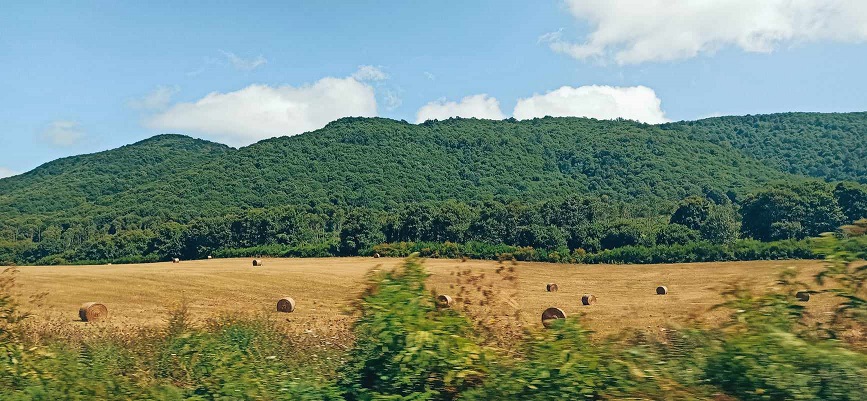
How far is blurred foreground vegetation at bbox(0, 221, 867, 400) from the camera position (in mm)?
5305

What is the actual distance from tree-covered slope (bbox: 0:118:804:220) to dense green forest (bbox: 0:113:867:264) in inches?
21.3

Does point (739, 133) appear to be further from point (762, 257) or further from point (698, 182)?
point (762, 257)

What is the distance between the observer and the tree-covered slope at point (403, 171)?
124 m

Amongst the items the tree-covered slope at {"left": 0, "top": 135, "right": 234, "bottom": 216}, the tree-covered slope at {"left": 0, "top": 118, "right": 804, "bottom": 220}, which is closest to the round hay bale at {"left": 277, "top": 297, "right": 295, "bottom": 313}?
the tree-covered slope at {"left": 0, "top": 118, "right": 804, "bottom": 220}

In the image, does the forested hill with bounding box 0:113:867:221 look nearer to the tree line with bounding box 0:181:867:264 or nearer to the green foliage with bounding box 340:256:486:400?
the tree line with bounding box 0:181:867:264

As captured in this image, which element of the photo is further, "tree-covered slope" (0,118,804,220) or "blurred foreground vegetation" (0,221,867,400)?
"tree-covered slope" (0,118,804,220)

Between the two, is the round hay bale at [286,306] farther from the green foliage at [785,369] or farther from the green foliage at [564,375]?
the green foliage at [785,369]

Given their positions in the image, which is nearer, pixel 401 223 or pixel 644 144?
pixel 401 223

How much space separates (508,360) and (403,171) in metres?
135

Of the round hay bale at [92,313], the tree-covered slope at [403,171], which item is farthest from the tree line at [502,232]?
the round hay bale at [92,313]

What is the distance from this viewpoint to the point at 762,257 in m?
44.0

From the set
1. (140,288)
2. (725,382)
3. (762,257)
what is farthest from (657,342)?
(762,257)

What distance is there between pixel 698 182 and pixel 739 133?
6620 cm

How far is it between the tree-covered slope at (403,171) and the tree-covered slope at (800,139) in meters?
8.09
